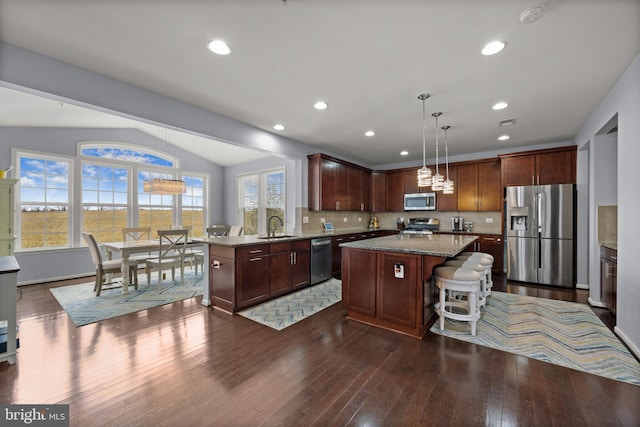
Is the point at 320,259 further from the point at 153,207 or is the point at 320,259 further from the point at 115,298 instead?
the point at 153,207

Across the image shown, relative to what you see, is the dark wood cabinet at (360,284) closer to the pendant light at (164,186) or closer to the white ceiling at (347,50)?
the white ceiling at (347,50)

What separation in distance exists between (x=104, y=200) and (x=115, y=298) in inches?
110

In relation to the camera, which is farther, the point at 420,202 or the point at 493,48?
the point at 420,202

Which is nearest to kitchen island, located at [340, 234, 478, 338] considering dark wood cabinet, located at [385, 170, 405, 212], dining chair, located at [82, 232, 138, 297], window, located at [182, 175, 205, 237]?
dining chair, located at [82, 232, 138, 297]

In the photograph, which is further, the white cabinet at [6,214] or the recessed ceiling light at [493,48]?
the white cabinet at [6,214]

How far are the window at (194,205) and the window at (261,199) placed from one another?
1.08 metres

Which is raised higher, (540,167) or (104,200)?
(540,167)

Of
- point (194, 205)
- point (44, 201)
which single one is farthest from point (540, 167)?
point (44, 201)

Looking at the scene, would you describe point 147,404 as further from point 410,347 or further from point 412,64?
point 412,64

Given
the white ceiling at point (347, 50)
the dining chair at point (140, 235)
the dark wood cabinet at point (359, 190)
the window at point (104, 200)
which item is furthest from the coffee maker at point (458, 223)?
the window at point (104, 200)

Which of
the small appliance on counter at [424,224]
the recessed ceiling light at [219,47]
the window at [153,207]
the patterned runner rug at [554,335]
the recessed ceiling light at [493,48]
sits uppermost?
the recessed ceiling light at [219,47]

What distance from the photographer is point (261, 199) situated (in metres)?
6.88

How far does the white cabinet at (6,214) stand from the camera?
3.08 m

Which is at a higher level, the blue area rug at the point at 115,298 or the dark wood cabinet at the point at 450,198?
the dark wood cabinet at the point at 450,198
